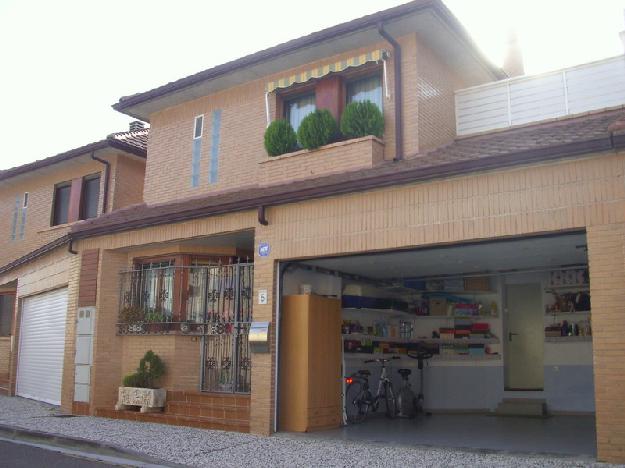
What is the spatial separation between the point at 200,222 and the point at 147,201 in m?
4.06

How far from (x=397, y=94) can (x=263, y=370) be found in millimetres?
5459

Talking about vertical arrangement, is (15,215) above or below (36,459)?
above

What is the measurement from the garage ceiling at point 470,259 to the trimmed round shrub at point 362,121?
2.30m

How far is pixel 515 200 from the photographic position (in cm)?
891

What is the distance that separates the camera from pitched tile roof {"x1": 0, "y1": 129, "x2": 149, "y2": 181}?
19078 mm

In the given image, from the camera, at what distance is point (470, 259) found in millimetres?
11961

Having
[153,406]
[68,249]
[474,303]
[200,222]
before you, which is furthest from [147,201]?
[474,303]

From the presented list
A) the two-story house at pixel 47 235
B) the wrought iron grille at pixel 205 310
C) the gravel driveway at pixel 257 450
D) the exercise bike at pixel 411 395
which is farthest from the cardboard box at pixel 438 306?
the two-story house at pixel 47 235

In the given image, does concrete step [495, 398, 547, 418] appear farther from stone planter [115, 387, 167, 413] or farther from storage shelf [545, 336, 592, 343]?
stone planter [115, 387, 167, 413]

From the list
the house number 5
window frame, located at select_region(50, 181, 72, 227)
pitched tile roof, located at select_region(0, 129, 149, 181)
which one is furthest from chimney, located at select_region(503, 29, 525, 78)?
window frame, located at select_region(50, 181, 72, 227)

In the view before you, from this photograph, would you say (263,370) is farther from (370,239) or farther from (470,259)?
(470,259)

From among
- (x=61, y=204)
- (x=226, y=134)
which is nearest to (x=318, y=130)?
(x=226, y=134)

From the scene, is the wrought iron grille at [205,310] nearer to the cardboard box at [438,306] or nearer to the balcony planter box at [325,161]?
the balcony planter box at [325,161]

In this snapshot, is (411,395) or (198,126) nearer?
(411,395)
